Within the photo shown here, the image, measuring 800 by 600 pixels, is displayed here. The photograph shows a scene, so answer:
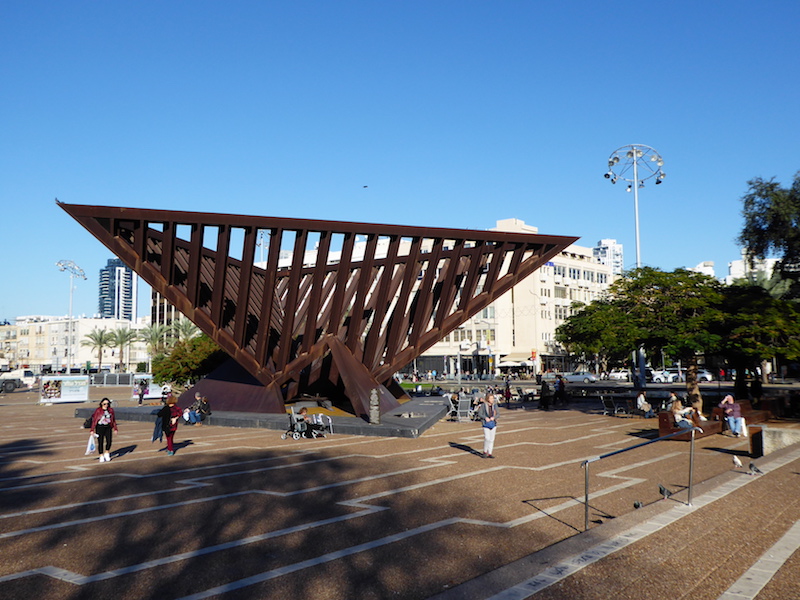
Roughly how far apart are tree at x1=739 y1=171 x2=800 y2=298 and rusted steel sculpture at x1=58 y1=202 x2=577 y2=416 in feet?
24.6

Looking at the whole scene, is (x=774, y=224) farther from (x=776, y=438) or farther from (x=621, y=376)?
(x=621, y=376)

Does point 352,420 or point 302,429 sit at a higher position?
point 302,429

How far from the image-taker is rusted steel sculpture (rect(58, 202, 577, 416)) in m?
23.8

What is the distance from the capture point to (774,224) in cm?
2666

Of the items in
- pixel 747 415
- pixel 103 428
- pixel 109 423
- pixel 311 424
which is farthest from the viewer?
pixel 747 415

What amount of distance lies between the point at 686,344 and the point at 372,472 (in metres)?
15.8

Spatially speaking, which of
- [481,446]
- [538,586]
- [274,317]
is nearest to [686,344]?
[481,446]

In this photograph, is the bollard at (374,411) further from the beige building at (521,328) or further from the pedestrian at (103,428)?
the beige building at (521,328)

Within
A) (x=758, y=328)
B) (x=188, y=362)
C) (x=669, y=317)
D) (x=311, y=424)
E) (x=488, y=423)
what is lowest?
(x=311, y=424)

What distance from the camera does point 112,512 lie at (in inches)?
402

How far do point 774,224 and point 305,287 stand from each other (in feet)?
66.8

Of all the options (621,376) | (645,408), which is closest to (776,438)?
(645,408)

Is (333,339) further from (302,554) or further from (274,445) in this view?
(302,554)

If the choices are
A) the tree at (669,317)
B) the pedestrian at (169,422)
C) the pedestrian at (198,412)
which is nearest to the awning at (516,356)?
the tree at (669,317)
